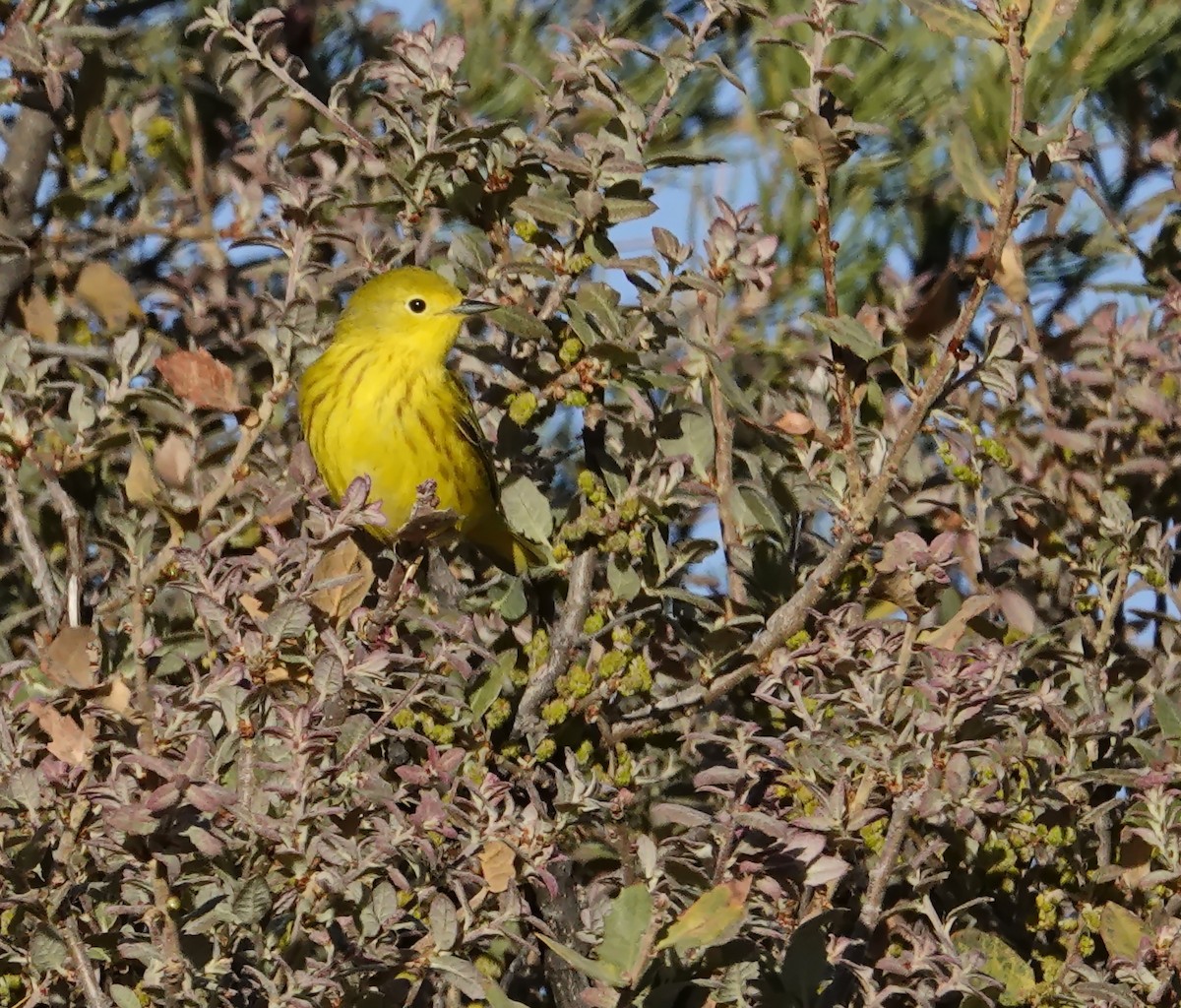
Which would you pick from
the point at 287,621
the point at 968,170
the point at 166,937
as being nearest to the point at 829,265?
the point at 968,170

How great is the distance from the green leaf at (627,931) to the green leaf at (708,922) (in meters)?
0.05

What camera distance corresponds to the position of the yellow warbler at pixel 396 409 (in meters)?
4.71

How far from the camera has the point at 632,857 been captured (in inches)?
93.0

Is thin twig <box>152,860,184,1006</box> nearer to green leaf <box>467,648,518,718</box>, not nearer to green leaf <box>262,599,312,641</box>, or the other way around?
green leaf <box>262,599,312,641</box>

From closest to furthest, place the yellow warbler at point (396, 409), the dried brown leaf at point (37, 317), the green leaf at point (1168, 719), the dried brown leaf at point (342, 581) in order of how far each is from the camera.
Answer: the dried brown leaf at point (342, 581)
the green leaf at point (1168, 719)
the dried brown leaf at point (37, 317)
the yellow warbler at point (396, 409)

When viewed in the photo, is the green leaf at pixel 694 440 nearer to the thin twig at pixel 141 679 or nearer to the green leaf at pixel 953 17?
the green leaf at pixel 953 17

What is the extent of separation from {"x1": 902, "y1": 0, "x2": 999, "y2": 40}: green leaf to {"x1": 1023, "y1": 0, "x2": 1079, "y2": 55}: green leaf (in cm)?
5

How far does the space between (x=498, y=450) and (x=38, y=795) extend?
114 cm

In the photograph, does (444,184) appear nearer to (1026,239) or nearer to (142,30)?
(1026,239)

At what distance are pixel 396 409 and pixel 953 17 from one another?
279 centimetres

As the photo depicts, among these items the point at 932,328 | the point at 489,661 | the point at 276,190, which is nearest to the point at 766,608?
the point at 489,661

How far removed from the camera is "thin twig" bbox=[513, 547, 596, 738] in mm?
2559

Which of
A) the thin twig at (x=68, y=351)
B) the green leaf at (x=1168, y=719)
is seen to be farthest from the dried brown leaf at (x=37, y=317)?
the green leaf at (x=1168, y=719)

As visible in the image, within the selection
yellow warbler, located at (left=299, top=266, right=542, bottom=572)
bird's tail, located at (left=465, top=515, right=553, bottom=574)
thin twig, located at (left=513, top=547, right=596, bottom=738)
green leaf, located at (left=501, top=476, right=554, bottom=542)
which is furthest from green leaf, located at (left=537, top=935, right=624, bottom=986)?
yellow warbler, located at (left=299, top=266, right=542, bottom=572)
